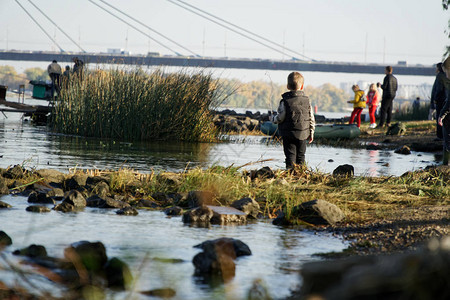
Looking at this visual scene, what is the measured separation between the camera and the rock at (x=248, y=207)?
6.73 m

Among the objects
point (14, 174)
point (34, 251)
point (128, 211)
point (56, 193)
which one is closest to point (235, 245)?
point (34, 251)

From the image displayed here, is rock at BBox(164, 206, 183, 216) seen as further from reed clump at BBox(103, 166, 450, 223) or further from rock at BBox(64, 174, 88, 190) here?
rock at BBox(64, 174, 88, 190)

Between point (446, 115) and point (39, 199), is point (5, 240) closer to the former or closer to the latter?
point (39, 199)

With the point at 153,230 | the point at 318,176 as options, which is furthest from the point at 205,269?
the point at 318,176

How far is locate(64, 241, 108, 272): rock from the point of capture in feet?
13.6

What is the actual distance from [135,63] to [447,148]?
9116mm

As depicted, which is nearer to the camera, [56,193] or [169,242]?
[169,242]

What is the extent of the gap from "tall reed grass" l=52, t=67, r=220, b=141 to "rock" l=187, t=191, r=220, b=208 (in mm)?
9837

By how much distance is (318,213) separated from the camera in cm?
640

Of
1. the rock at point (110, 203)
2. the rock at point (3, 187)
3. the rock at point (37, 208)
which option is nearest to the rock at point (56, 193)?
the rock at point (3, 187)

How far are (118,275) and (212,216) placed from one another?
2520mm

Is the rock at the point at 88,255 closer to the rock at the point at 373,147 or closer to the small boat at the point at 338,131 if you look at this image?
the rock at the point at 373,147

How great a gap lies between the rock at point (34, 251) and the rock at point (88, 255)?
0.16 metres

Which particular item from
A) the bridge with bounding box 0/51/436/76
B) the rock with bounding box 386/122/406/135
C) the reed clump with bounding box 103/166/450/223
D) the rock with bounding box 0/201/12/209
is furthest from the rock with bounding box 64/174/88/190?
the bridge with bounding box 0/51/436/76
